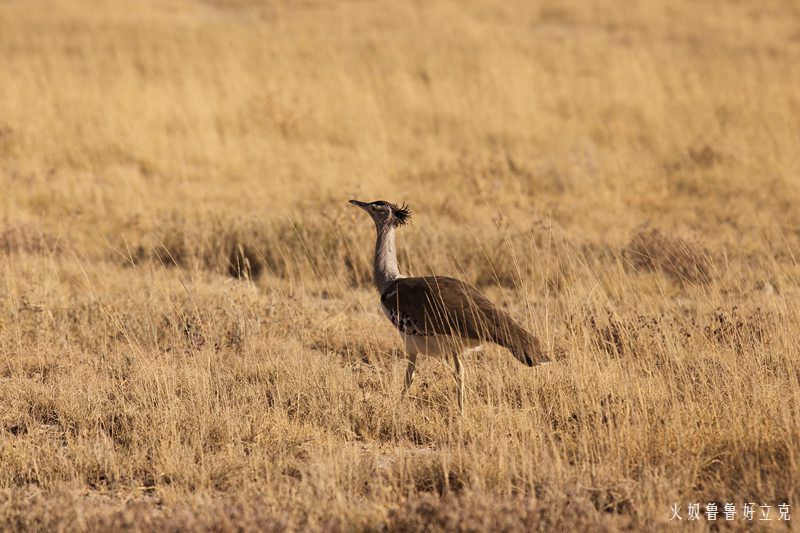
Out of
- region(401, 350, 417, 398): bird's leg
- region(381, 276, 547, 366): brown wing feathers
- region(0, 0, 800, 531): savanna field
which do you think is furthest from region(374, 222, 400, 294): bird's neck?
region(0, 0, 800, 531): savanna field

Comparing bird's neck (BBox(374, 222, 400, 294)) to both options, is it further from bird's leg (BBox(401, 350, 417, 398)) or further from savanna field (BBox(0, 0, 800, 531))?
savanna field (BBox(0, 0, 800, 531))

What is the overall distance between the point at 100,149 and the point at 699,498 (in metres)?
8.11

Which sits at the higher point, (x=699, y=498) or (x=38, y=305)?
(x=38, y=305)

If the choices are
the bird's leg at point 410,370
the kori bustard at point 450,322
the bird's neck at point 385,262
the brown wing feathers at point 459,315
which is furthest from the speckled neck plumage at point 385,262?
the bird's leg at point 410,370

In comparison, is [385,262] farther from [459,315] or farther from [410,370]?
[459,315]

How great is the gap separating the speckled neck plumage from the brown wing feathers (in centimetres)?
→ 30

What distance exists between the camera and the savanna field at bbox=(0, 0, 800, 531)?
3.98m

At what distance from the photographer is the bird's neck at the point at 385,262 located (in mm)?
5066

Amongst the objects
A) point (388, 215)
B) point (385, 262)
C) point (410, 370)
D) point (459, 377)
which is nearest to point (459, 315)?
point (459, 377)

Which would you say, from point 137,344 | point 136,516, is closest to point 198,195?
point 137,344

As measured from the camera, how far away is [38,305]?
6141 mm

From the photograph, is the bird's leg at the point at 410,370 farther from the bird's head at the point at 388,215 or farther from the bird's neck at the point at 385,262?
the bird's head at the point at 388,215

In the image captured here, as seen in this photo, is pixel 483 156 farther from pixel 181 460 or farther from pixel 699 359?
pixel 181 460

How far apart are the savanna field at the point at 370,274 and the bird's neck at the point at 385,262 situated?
0.53m
